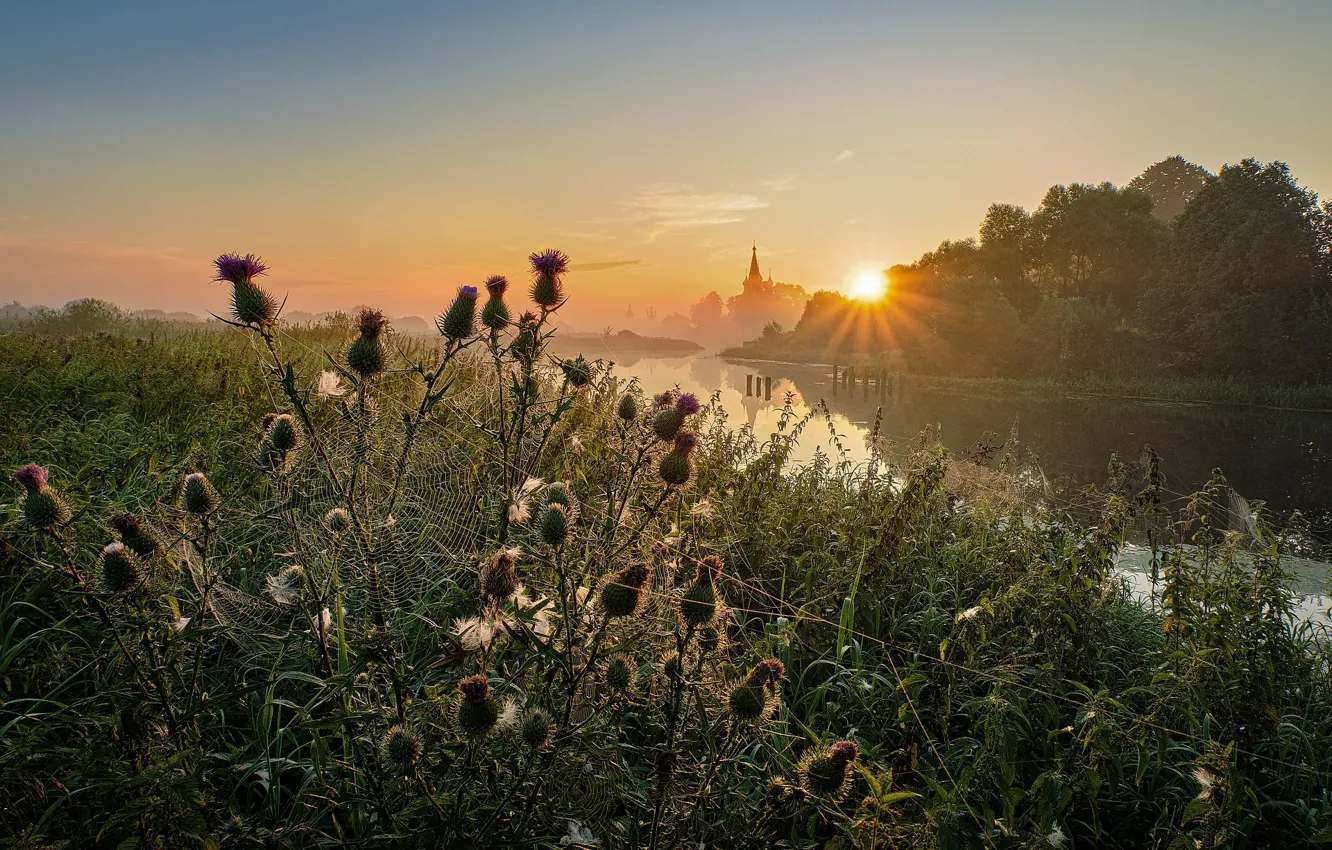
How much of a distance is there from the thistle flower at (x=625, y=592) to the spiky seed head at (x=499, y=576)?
22 centimetres

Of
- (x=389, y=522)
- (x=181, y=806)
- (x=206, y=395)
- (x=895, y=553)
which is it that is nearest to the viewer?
(x=181, y=806)

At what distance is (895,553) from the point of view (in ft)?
14.1

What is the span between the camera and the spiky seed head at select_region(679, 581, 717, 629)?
5.04 feet

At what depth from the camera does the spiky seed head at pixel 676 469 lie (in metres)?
1.87

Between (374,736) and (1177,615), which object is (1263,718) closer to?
(1177,615)

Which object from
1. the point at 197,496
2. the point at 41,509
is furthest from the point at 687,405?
the point at 41,509

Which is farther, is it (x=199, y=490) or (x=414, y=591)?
(x=414, y=591)

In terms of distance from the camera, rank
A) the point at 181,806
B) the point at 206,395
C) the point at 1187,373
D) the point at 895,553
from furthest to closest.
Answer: the point at 1187,373, the point at 206,395, the point at 895,553, the point at 181,806

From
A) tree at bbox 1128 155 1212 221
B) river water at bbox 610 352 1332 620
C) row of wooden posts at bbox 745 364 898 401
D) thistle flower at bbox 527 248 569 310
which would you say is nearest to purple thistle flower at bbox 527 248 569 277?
thistle flower at bbox 527 248 569 310

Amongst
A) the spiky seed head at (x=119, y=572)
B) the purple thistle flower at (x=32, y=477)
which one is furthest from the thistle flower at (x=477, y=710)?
the purple thistle flower at (x=32, y=477)

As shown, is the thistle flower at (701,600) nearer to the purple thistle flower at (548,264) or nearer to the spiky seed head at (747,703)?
the spiky seed head at (747,703)

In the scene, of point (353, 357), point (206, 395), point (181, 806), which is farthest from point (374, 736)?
point (206, 395)

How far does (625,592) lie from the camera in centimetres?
154

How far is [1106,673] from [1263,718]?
68 cm
